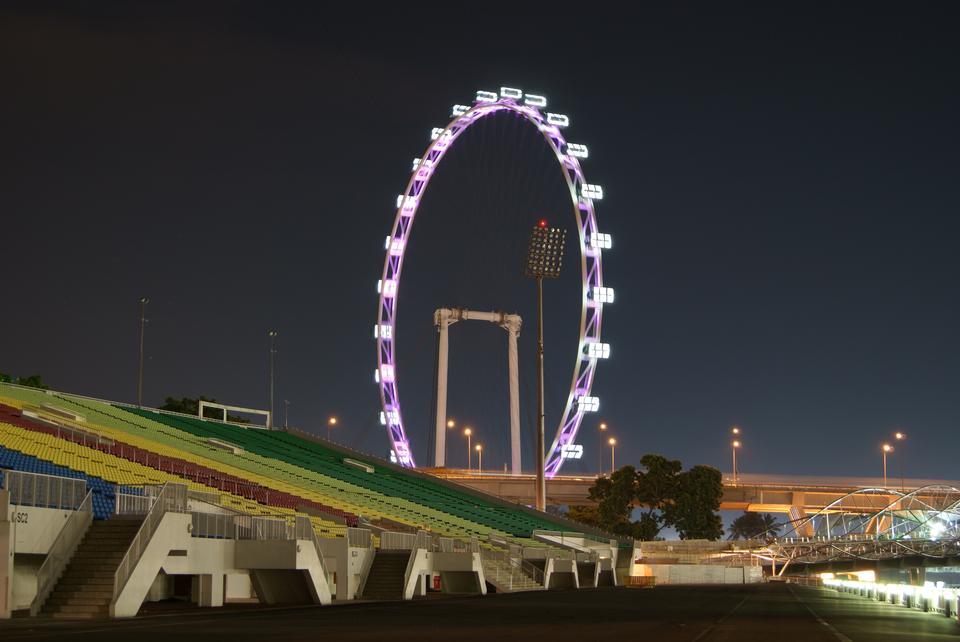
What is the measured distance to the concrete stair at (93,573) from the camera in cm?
2442

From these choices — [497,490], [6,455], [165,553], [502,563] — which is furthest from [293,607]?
[497,490]

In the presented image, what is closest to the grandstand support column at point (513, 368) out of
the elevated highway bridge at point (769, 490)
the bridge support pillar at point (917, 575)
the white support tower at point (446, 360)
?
the white support tower at point (446, 360)

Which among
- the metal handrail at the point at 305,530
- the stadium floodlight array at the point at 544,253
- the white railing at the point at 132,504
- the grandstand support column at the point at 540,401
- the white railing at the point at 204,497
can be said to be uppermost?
the stadium floodlight array at the point at 544,253

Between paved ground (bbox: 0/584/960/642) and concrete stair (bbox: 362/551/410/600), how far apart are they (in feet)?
21.6

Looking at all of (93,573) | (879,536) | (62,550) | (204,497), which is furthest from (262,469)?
(879,536)

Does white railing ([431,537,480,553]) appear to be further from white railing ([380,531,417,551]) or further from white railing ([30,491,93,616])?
white railing ([30,491,93,616])

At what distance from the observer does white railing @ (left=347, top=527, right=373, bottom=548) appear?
3725 cm

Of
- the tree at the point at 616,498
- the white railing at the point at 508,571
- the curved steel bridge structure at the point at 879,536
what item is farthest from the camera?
the tree at the point at 616,498

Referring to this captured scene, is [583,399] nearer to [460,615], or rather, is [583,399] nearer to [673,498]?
[673,498]

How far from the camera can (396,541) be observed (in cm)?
4028

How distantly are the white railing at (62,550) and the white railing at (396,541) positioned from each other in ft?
45.5

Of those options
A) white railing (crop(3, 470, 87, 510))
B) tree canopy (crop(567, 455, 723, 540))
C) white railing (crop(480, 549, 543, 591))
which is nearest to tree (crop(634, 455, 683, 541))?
tree canopy (crop(567, 455, 723, 540))

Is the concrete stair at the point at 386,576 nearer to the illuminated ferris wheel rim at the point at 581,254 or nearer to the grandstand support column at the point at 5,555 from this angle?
the grandstand support column at the point at 5,555

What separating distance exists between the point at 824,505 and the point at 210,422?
2153 inches
